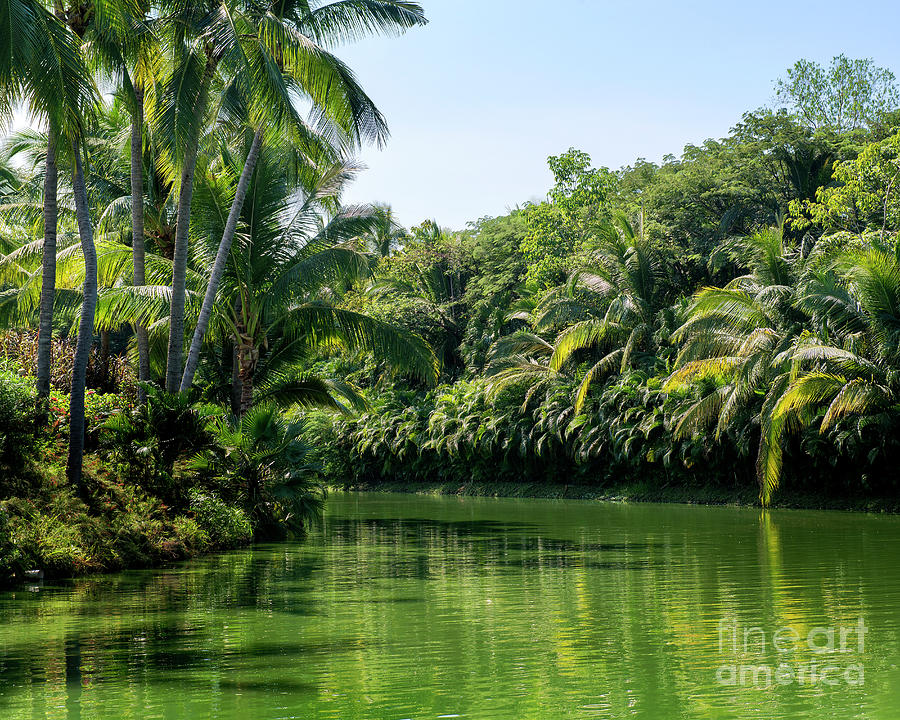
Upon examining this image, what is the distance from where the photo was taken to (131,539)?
13633 mm

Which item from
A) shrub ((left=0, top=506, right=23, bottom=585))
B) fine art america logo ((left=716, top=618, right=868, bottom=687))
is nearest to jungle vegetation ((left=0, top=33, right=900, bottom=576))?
shrub ((left=0, top=506, right=23, bottom=585))

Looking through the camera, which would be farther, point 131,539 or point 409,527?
point 409,527

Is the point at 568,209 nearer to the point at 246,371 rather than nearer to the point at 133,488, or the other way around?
the point at 246,371

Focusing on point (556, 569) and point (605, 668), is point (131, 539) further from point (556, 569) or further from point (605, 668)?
point (605, 668)

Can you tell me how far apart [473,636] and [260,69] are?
10.9m

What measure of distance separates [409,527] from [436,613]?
11752 millimetres

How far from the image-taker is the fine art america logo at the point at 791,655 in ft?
20.9

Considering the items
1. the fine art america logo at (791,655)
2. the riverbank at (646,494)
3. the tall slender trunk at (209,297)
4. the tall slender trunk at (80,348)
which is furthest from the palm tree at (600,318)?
the fine art america logo at (791,655)

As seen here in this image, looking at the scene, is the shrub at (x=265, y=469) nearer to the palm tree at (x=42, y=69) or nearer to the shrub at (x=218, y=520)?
the shrub at (x=218, y=520)

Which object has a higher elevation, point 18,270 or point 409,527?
point 18,270

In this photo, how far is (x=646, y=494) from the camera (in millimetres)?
29250

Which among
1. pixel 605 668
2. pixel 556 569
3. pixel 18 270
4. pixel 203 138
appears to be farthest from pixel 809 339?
pixel 18 270

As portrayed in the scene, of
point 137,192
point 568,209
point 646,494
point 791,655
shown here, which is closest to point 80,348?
point 137,192

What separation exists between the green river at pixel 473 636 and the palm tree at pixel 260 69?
6935 millimetres
